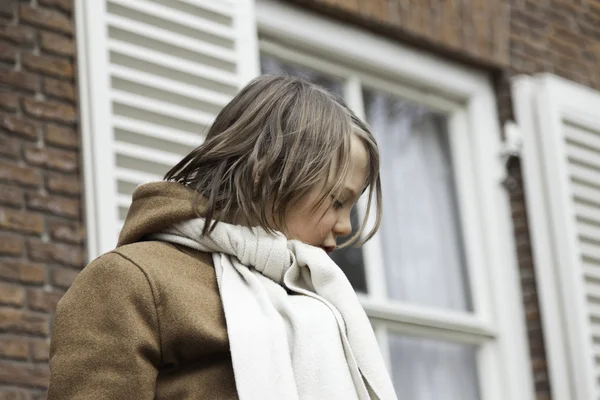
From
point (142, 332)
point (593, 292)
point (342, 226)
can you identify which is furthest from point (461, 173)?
point (142, 332)

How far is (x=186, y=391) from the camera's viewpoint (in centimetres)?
207

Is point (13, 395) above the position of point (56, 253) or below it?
below

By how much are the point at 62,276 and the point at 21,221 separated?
0.63ft

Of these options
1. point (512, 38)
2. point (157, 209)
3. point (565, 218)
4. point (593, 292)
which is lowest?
point (157, 209)

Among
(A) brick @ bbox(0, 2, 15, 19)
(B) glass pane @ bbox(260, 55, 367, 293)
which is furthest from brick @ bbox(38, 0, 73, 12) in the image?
(B) glass pane @ bbox(260, 55, 367, 293)

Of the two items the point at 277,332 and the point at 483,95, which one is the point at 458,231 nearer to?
the point at 483,95

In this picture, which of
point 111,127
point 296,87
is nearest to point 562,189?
point 111,127

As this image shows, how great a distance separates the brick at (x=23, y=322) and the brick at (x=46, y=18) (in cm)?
89

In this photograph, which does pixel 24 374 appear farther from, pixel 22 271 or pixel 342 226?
pixel 342 226

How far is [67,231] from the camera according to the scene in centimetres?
387

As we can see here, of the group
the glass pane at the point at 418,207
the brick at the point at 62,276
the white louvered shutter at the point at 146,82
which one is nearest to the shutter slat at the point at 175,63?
the white louvered shutter at the point at 146,82

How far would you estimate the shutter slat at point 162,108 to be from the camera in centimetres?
407

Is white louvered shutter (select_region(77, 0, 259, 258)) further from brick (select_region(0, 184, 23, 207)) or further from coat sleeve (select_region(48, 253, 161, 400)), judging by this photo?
coat sleeve (select_region(48, 253, 161, 400))

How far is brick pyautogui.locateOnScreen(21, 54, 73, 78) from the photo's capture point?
3973 mm
